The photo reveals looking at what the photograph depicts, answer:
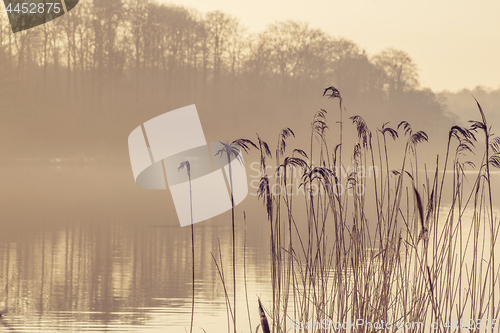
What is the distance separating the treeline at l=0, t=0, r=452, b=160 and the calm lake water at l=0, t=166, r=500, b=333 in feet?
58.1

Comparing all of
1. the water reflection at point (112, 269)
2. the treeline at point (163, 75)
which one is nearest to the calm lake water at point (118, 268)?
the water reflection at point (112, 269)

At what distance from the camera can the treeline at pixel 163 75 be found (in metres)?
34.0

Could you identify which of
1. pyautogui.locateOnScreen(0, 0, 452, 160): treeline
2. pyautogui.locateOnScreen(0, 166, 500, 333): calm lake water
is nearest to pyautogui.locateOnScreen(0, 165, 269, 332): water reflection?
pyautogui.locateOnScreen(0, 166, 500, 333): calm lake water

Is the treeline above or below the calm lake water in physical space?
above

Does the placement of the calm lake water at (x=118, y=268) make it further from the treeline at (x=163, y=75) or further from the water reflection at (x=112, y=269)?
the treeline at (x=163, y=75)

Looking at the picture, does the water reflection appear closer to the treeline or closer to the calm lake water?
the calm lake water

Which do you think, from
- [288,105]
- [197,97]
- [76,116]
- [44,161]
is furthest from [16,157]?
[288,105]

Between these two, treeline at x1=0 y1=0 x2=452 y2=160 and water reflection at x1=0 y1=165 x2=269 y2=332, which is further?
treeline at x1=0 y1=0 x2=452 y2=160

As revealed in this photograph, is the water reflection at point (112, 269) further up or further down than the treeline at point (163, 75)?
further down

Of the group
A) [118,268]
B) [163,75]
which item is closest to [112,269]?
[118,268]

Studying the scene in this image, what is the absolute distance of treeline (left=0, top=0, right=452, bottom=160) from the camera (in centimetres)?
3397

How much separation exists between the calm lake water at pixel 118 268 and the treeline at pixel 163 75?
17.7 metres

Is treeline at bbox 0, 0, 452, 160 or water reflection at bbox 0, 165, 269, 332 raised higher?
treeline at bbox 0, 0, 452, 160

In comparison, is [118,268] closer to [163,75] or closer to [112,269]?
[112,269]
